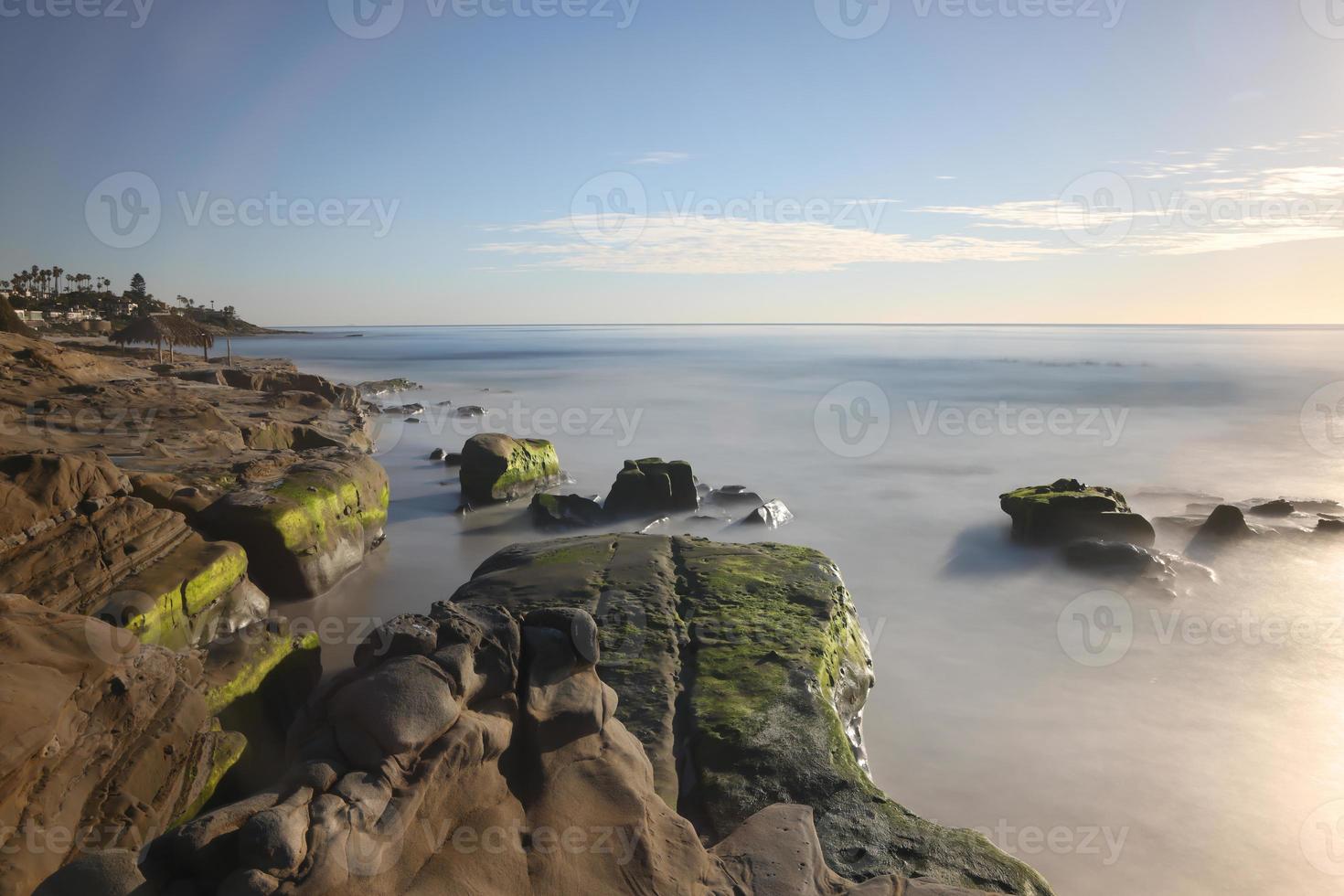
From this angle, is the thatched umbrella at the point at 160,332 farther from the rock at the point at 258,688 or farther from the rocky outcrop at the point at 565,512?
the rock at the point at 258,688

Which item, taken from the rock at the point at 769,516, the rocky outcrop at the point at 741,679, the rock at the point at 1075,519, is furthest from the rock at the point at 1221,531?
the rocky outcrop at the point at 741,679

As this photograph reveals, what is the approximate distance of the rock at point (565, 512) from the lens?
559 inches

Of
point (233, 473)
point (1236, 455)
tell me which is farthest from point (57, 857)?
point (1236, 455)

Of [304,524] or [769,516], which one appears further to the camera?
[769,516]

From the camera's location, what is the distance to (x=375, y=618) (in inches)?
376

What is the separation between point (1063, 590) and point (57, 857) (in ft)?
37.5

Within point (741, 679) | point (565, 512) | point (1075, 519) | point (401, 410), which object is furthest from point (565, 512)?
point (401, 410)

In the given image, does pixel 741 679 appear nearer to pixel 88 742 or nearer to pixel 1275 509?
pixel 88 742

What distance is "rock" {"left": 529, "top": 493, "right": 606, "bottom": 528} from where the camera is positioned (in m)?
14.2

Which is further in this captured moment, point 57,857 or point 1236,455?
point 1236,455

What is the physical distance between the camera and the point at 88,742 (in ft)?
15.5

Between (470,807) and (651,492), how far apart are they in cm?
1176

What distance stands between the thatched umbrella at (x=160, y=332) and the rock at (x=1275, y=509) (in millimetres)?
33467

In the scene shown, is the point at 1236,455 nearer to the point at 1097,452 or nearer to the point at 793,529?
the point at 1097,452
